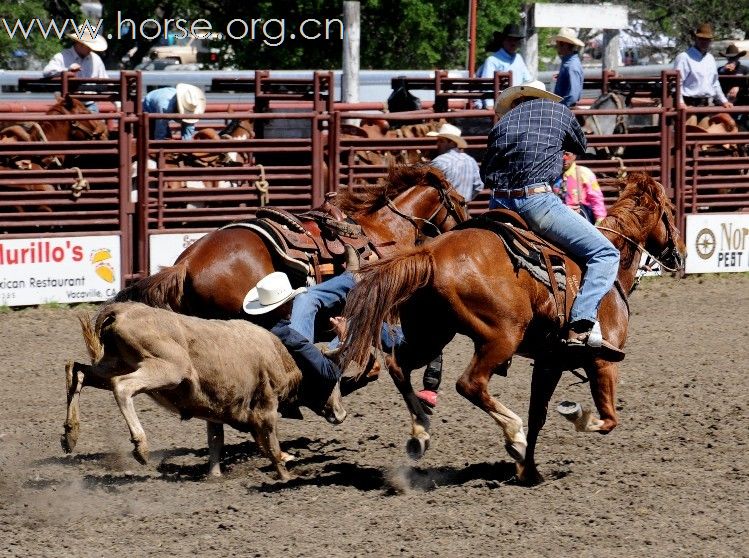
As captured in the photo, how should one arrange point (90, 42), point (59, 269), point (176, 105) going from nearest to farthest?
point (59, 269) < point (176, 105) < point (90, 42)

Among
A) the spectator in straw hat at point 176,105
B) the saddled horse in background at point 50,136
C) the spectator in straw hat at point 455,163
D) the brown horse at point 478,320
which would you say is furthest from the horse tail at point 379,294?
the spectator in straw hat at point 176,105

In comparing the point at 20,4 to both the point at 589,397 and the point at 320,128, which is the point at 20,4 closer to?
the point at 320,128

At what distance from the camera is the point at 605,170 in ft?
42.5

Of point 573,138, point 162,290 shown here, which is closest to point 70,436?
point 162,290

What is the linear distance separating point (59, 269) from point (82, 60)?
3.17 metres

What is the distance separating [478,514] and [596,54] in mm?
37715

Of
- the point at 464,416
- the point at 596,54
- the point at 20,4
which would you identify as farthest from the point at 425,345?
the point at 596,54

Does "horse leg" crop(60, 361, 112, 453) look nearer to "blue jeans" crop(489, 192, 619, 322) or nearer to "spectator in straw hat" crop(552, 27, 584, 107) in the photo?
"blue jeans" crop(489, 192, 619, 322)

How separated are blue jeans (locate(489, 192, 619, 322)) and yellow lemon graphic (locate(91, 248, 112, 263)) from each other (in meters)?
6.05

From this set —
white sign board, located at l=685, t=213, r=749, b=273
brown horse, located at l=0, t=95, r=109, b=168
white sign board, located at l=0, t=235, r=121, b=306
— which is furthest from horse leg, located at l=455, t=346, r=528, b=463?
white sign board, located at l=685, t=213, r=749, b=273

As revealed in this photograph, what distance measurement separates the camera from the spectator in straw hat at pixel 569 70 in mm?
12875

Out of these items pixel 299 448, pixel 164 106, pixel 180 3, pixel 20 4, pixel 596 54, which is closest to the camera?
pixel 299 448

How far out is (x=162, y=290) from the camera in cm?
686

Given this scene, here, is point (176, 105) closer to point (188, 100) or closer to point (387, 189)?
point (188, 100)
